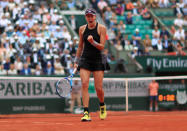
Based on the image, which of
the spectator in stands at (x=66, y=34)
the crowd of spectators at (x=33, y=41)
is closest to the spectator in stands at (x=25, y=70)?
the crowd of spectators at (x=33, y=41)

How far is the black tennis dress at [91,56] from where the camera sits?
10.2 m

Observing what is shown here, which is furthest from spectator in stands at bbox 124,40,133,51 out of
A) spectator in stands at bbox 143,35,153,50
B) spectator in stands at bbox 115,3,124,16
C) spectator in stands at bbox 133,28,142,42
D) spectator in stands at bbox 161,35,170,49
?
spectator in stands at bbox 115,3,124,16

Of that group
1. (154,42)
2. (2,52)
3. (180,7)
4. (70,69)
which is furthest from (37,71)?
(180,7)

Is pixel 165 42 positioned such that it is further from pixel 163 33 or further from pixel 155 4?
pixel 155 4

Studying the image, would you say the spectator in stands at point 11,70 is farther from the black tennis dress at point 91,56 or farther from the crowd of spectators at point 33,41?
the black tennis dress at point 91,56

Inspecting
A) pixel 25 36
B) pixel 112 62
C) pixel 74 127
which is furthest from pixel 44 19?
pixel 74 127

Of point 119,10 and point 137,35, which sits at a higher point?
point 119,10

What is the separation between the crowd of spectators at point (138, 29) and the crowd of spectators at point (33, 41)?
285 centimetres

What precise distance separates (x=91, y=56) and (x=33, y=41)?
32.7 ft

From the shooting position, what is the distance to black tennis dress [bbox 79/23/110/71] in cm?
A: 1016

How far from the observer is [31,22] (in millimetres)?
21125

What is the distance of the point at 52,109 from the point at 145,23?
8978mm

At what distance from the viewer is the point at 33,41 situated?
65.1ft

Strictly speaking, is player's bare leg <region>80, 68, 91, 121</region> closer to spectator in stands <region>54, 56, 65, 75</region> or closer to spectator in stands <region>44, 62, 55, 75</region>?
spectator in stands <region>44, 62, 55, 75</region>
